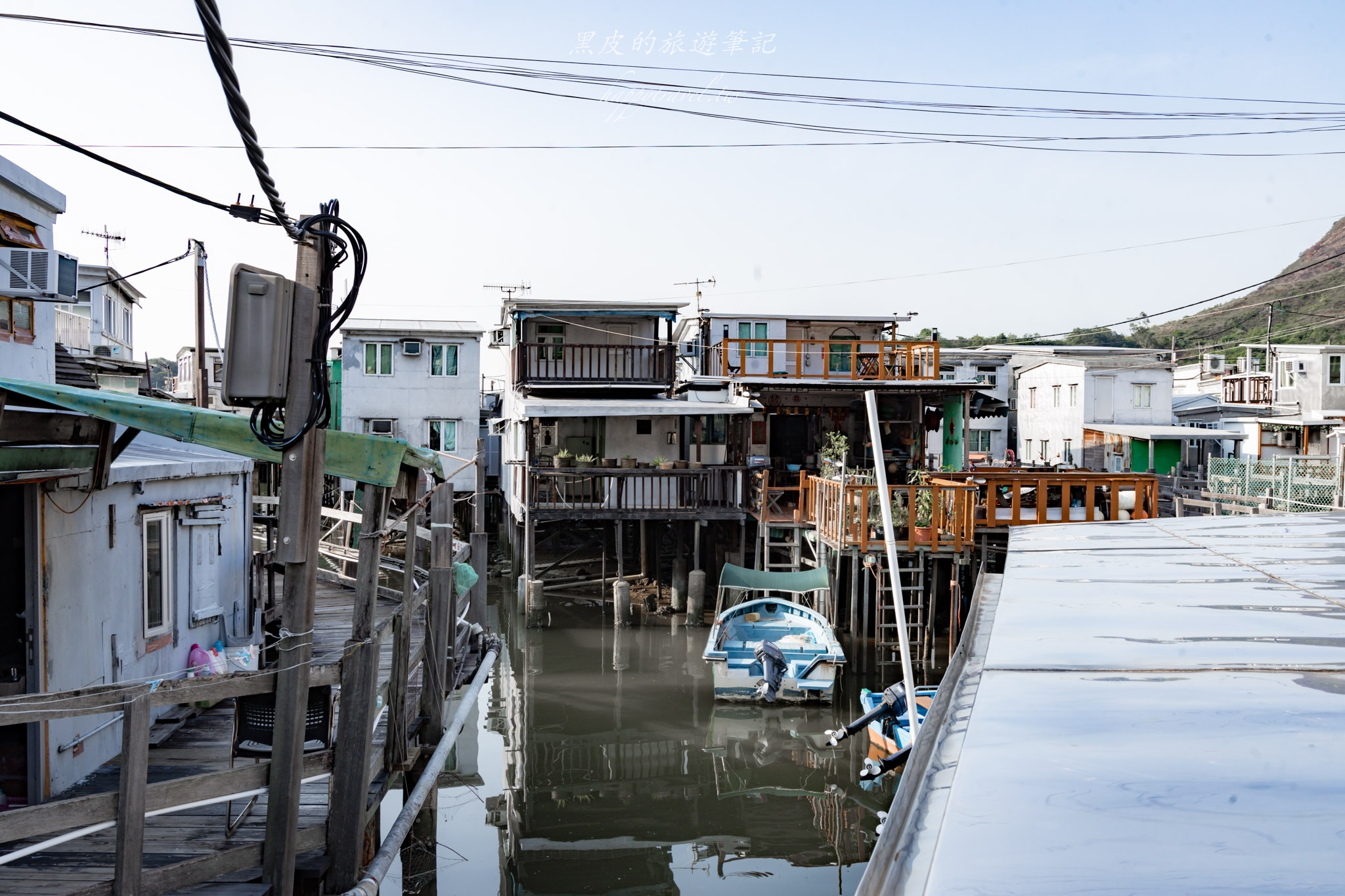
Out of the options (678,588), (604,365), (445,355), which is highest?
(445,355)

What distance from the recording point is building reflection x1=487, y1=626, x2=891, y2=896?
39.2ft

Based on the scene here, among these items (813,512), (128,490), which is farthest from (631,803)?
(813,512)

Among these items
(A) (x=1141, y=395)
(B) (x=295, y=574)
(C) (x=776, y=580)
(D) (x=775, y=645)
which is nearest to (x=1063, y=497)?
(C) (x=776, y=580)

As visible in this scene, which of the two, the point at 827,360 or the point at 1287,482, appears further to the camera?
the point at 827,360

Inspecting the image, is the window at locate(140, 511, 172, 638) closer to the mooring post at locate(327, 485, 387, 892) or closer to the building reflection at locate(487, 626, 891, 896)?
the mooring post at locate(327, 485, 387, 892)

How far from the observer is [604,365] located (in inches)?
1083

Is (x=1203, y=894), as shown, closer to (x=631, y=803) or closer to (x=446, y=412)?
(x=631, y=803)

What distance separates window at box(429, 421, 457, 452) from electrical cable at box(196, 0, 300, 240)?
29791 millimetres

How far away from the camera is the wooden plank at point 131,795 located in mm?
4672

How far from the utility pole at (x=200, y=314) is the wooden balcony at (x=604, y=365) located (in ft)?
30.4

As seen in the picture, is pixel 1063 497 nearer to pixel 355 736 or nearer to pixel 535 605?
pixel 535 605

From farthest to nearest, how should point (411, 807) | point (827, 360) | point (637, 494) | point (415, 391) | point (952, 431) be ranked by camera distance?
point (415, 391)
point (827, 360)
point (952, 431)
point (637, 494)
point (411, 807)

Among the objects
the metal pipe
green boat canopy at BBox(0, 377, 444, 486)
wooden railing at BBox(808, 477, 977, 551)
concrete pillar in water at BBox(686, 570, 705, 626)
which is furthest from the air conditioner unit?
concrete pillar in water at BBox(686, 570, 705, 626)

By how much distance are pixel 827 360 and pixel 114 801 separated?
2764 cm
